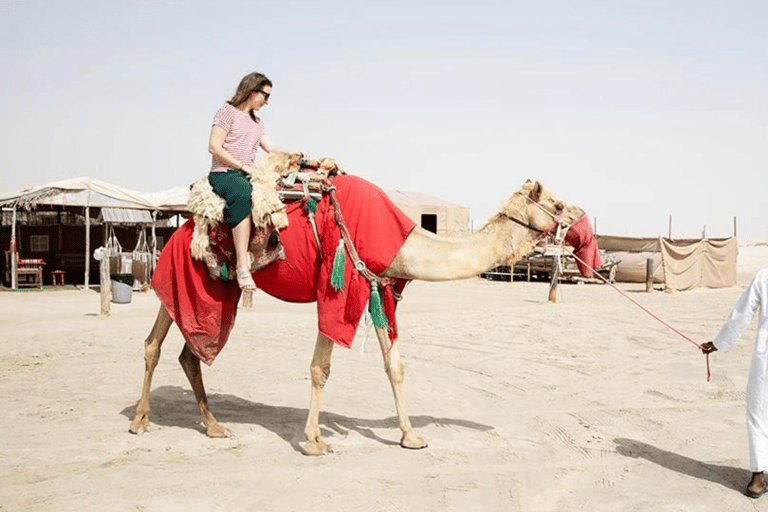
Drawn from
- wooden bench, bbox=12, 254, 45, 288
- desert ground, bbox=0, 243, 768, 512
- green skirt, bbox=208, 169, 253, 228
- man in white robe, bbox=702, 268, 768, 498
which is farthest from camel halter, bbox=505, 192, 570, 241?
wooden bench, bbox=12, 254, 45, 288

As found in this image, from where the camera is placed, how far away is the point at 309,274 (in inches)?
233

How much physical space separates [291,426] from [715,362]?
254 inches

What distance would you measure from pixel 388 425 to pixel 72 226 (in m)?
23.2

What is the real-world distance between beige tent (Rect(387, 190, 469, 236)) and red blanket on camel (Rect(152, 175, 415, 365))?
31.7 metres

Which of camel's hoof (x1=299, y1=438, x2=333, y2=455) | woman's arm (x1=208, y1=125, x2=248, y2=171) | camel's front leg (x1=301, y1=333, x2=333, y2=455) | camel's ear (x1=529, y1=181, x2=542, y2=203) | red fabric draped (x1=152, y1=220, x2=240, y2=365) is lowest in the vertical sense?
camel's hoof (x1=299, y1=438, x2=333, y2=455)

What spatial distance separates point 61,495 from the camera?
Result: 4629mm

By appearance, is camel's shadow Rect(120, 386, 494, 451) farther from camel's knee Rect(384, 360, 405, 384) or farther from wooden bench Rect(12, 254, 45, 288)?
wooden bench Rect(12, 254, 45, 288)

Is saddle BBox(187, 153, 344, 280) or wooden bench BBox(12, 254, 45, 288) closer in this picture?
saddle BBox(187, 153, 344, 280)

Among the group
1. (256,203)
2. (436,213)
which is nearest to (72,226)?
(436,213)

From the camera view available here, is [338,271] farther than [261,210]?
No

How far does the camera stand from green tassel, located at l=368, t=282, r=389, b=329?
5723 mm

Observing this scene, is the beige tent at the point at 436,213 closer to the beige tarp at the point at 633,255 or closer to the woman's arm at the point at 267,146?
the beige tarp at the point at 633,255

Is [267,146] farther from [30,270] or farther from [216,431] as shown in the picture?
[30,270]

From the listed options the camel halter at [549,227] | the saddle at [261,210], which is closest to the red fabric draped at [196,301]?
the saddle at [261,210]
